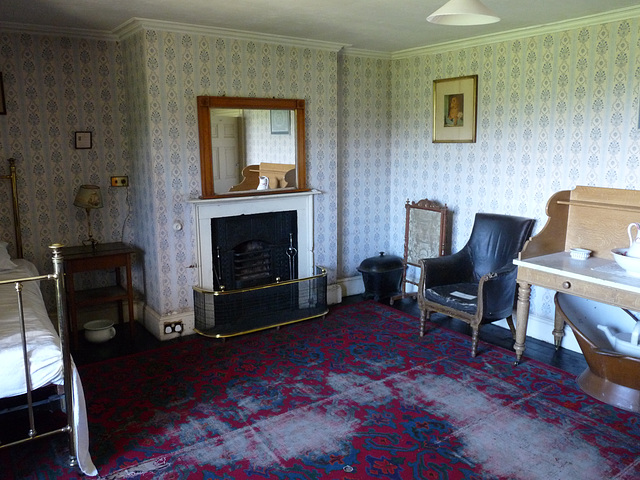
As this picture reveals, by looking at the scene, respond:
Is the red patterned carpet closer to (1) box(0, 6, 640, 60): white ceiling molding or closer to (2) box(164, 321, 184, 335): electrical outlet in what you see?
(2) box(164, 321, 184, 335): electrical outlet

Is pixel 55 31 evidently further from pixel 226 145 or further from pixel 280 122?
pixel 280 122

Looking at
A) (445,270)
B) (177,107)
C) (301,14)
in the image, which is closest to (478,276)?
(445,270)

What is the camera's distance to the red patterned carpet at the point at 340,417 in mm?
2678

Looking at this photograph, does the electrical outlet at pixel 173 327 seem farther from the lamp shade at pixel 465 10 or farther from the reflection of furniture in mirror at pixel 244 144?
the lamp shade at pixel 465 10

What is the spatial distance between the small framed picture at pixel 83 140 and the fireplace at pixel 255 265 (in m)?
1.06

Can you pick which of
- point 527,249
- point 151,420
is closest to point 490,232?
point 527,249

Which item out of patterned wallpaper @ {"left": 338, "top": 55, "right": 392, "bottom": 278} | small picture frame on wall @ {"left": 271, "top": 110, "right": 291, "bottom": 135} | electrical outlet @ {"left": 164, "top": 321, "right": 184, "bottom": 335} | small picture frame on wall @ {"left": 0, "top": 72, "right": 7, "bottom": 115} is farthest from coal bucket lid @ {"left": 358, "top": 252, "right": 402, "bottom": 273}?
small picture frame on wall @ {"left": 0, "top": 72, "right": 7, "bottom": 115}

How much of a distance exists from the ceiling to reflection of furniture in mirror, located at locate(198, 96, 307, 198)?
1.99 ft

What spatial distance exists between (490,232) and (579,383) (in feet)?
4.74

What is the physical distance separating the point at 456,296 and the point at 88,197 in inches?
119

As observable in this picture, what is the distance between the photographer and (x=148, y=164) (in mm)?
4230

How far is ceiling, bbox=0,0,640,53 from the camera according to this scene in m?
3.43

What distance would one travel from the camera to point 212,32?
423cm

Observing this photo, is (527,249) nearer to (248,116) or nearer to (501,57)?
(501,57)
